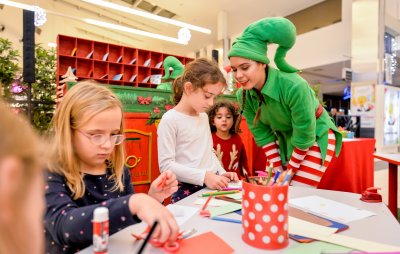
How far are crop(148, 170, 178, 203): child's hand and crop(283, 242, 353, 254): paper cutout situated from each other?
Result: 369 millimetres

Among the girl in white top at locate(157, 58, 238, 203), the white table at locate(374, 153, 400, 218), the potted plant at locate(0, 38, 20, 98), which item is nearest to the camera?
the girl in white top at locate(157, 58, 238, 203)

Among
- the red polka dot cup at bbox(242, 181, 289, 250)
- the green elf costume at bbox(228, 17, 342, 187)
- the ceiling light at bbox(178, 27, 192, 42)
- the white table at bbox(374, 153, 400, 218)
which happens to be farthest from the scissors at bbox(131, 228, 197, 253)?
the ceiling light at bbox(178, 27, 192, 42)

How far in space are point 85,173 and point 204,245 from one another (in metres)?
0.42

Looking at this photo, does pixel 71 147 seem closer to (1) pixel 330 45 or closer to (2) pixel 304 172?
(2) pixel 304 172

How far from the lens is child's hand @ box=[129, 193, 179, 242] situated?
57cm

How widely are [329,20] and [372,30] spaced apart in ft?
4.85

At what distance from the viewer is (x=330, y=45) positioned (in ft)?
24.9

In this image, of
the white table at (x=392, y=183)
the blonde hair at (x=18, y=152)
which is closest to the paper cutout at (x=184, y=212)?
the blonde hair at (x=18, y=152)

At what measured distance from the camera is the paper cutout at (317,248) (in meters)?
0.61

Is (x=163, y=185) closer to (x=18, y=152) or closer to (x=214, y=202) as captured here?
(x=214, y=202)

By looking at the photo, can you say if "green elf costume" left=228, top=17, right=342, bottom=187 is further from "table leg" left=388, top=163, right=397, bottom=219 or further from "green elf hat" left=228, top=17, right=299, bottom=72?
"table leg" left=388, top=163, right=397, bottom=219

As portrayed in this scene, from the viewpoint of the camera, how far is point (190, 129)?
1479 millimetres

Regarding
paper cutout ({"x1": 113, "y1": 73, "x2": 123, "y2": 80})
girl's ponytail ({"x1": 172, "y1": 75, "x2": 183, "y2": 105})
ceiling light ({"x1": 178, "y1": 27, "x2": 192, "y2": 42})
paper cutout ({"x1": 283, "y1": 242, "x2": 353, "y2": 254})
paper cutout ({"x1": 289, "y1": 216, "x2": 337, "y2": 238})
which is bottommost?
paper cutout ({"x1": 283, "y1": 242, "x2": 353, "y2": 254})

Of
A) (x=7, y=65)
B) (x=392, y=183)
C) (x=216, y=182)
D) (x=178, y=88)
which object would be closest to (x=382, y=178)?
(x=392, y=183)
